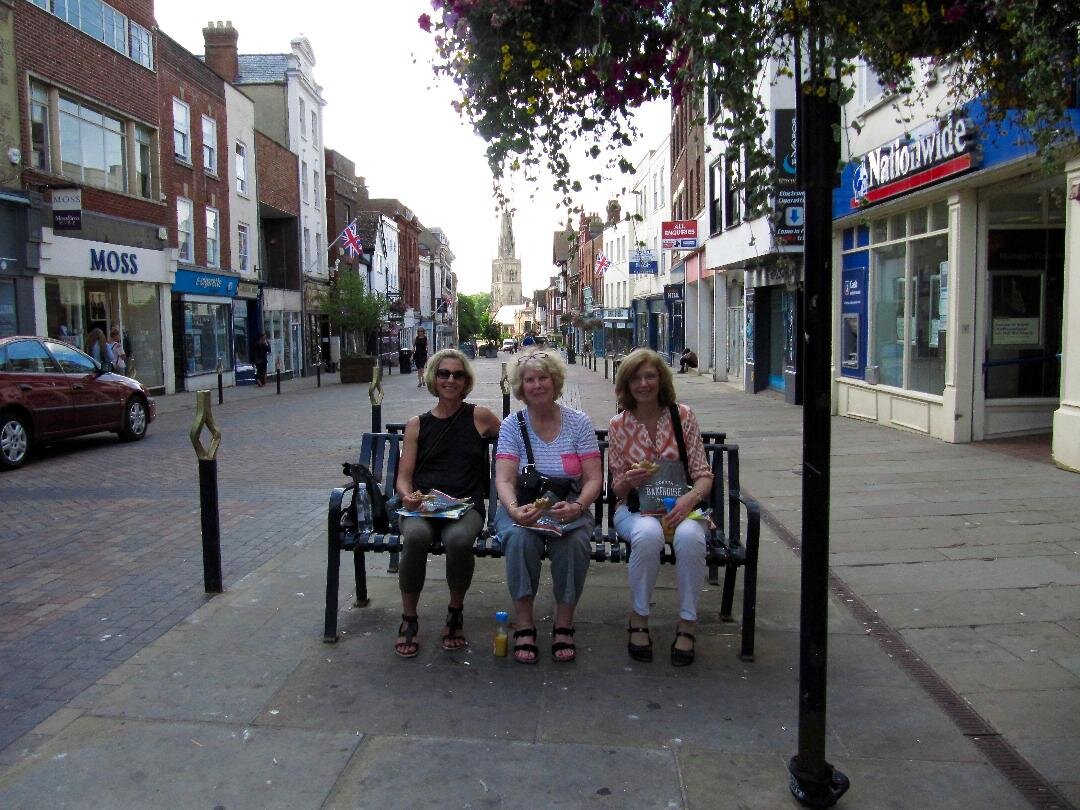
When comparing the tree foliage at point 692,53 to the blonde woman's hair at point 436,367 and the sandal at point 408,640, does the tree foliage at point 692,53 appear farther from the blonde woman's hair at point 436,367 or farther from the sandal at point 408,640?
the sandal at point 408,640

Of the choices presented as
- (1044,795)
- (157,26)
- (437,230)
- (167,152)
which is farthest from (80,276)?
(437,230)

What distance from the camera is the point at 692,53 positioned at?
3.42 m

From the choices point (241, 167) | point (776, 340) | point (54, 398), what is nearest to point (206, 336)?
point (241, 167)

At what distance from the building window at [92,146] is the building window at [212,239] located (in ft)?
20.1

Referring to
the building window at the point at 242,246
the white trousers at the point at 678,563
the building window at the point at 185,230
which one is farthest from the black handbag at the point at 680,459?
the building window at the point at 242,246

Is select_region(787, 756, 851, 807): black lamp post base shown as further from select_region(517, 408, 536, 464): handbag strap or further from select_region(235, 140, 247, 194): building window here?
select_region(235, 140, 247, 194): building window

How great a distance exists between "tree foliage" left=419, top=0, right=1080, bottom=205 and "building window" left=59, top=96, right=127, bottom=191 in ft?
67.8

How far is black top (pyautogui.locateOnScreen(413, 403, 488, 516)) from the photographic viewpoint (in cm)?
486

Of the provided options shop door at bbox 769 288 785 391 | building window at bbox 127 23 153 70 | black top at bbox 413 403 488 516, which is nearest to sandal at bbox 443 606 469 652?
black top at bbox 413 403 488 516

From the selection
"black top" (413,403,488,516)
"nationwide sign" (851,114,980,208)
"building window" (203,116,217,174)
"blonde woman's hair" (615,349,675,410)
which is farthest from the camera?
"building window" (203,116,217,174)

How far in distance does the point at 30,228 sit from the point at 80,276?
2.22 m

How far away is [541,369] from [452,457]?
69 cm

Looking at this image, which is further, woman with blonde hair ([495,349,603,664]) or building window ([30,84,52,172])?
building window ([30,84,52,172])

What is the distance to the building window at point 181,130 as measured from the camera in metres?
27.4
